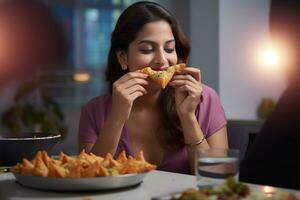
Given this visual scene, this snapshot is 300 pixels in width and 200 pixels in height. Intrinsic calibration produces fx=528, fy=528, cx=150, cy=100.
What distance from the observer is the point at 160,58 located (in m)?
1.83

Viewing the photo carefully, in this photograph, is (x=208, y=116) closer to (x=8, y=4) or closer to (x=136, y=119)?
(x=136, y=119)

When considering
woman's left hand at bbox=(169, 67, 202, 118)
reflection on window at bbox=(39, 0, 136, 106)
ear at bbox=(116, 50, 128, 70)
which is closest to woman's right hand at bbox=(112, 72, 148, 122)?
woman's left hand at bbox=(169, 67, 202, 118)

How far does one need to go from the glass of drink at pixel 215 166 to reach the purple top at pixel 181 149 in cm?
73

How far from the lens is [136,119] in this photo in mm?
1960

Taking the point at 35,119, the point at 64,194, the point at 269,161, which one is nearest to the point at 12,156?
the point at 64,194

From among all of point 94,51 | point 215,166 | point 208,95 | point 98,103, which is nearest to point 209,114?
point 208,95

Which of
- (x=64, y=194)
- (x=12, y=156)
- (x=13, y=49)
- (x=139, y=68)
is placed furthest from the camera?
(x=13, y=49)

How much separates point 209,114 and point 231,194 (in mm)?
1023

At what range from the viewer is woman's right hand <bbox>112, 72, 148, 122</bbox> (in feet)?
5.81

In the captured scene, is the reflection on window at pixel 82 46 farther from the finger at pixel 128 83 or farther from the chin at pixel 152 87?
the finger at pixel 128 83

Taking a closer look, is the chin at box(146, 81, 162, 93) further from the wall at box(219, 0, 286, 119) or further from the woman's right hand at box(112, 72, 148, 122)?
the wall at box(219, 0, 286, 119)

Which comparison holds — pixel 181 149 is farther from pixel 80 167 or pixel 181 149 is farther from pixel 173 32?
pixel 80 167

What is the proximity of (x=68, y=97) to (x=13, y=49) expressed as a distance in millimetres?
637

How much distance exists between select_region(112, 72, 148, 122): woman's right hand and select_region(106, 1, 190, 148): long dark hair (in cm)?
20
